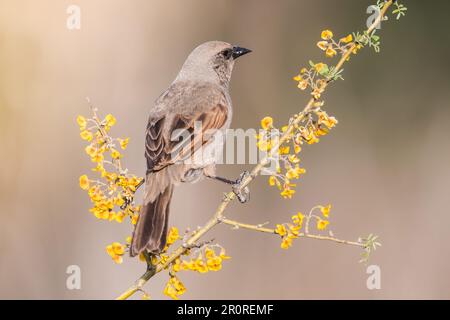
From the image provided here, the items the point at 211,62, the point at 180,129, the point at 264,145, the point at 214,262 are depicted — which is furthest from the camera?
the point at 211,62

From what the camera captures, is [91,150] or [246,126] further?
[246,126]

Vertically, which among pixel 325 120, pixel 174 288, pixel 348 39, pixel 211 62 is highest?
pixel 211 62

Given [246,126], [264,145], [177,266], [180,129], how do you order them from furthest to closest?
[246,126] < [180,129] < [264,145] < [177,266]

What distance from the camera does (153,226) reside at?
10.1ft

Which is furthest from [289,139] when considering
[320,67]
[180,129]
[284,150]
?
[180,129]

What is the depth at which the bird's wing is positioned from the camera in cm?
379

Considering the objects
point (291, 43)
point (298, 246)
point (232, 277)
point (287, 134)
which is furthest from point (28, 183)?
point (287, 134)

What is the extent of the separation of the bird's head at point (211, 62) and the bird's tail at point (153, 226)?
3.84ft

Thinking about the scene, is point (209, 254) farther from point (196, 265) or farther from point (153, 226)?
point (153, 226)

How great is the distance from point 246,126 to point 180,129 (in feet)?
12.3

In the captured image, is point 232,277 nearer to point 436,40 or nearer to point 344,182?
point 344,182

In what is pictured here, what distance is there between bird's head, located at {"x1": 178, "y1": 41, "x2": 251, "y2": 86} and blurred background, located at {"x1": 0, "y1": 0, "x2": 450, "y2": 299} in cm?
165

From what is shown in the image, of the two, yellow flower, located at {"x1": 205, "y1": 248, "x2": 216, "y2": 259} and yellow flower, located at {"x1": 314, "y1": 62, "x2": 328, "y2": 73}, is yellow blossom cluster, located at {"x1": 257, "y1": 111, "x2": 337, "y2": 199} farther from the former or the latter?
yellow flower, located at {"x1": 205, "y1": 248, "x2": 216, "y2": 259}

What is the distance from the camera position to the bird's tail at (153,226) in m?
2.71
